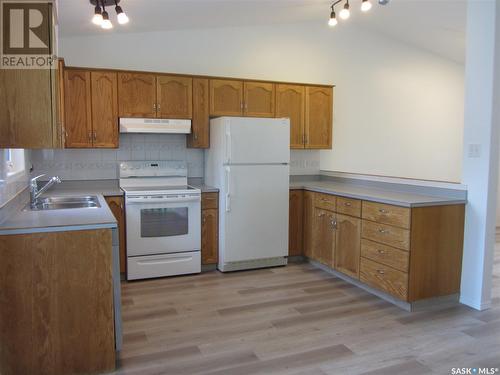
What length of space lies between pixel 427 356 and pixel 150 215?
2.63m

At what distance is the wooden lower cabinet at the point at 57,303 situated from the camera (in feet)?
7.04

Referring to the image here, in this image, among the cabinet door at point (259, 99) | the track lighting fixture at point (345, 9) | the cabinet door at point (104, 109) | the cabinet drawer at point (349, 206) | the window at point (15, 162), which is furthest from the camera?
the cabinet door at point (259, 99)

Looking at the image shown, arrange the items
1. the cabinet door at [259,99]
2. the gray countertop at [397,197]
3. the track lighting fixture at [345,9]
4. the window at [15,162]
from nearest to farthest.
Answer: the window at [15,162], the gray countertop at [397,197], the track lighting fixture at [345,9], the cabinet door at [259,99]

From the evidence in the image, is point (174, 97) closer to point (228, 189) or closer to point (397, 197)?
point (228, 189)

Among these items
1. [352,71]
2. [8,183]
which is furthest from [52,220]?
[352,71]

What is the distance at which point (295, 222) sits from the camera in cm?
466

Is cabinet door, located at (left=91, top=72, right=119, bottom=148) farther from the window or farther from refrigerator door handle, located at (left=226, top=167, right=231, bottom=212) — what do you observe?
refrigerator door handle, located at (left=226, top=167, right=231, bottom=212)

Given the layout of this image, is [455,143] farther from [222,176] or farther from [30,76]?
[30,76]

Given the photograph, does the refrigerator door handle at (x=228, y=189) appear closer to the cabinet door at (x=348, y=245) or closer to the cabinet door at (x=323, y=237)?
the cabinet door at (x=323, y=237)

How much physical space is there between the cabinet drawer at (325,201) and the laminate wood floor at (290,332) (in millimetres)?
763

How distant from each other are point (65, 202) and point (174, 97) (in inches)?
60.0

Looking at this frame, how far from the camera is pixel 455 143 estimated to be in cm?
625

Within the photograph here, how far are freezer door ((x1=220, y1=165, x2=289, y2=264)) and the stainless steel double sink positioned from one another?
130 centimetres

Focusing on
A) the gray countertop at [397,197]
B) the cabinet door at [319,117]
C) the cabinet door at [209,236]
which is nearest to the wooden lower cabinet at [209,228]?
the cabinet door at [209,236]
